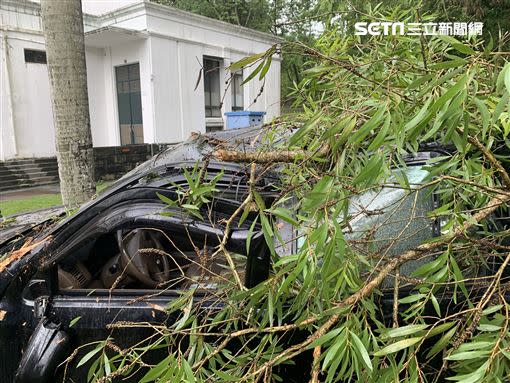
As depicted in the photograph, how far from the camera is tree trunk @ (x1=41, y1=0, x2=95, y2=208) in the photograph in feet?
15.3

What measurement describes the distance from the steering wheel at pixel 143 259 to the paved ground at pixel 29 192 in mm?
8679

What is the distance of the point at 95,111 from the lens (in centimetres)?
1459

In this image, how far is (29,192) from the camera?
10.7 metres

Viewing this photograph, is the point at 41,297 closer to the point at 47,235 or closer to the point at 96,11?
the point at 47,235

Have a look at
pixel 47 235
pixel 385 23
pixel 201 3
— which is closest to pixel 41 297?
pixel 47 235

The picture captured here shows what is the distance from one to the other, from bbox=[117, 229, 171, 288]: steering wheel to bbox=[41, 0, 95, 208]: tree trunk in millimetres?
2496

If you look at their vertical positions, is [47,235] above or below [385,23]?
below

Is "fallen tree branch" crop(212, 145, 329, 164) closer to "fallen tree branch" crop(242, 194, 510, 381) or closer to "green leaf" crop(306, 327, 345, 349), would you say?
"fallen tree branch" crop(242, 194, 510, 381)

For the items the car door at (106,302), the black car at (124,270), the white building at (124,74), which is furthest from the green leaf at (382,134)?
the white building at (124,74)

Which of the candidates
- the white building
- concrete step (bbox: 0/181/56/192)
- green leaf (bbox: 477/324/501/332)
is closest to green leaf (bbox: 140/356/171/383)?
green leaf (bbox: 477/324/501/332)

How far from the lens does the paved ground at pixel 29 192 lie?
10.1 metres

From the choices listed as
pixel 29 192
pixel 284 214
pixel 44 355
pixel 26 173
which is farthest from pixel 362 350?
pixel 26 173

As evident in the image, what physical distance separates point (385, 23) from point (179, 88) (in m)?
13.2

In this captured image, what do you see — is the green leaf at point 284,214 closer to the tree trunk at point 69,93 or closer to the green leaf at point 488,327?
the green leaf at point 488,327
